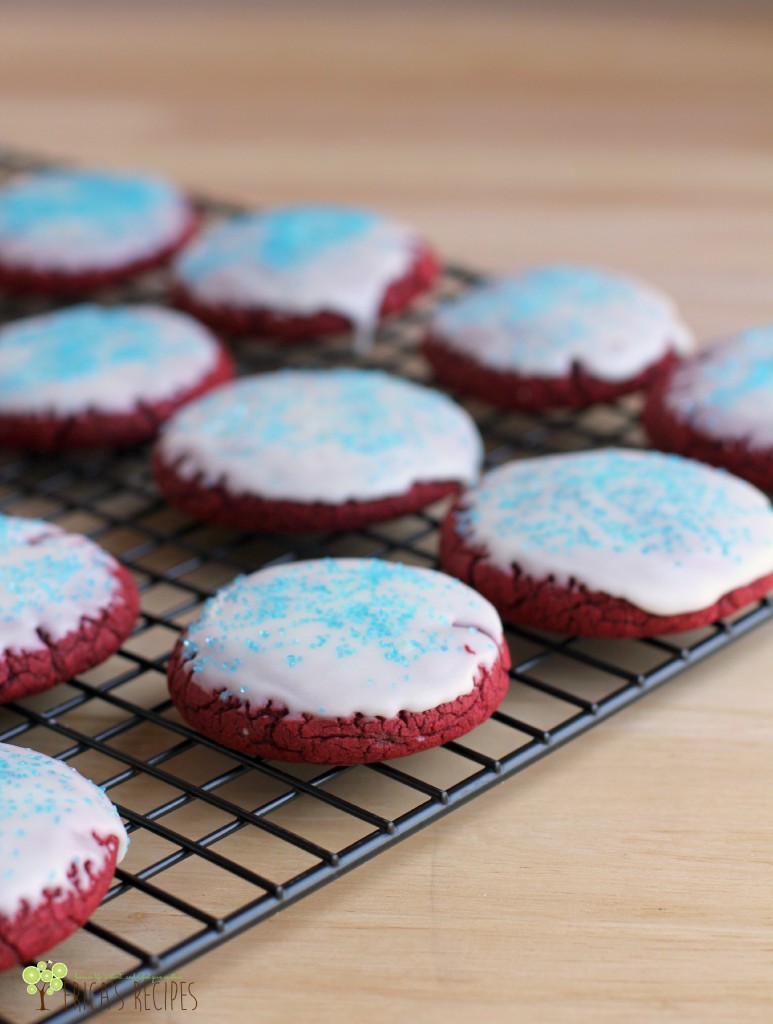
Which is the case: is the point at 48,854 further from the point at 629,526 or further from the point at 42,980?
the point at 629,526

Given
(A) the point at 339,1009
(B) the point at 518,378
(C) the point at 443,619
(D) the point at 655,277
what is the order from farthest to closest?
1. (D) the point at 655,277
2. (B) the point at 518,378
3. (C) the point at 443,619
4. (A) the point at 339,1009

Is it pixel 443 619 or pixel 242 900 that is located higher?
pixel 443 619

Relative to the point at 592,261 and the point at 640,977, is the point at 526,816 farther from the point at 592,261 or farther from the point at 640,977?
the point at 592,261

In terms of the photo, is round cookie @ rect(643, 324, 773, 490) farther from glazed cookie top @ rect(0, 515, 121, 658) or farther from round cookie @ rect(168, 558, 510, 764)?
glazed cookie top @ rect(0, 515, 121, 658)

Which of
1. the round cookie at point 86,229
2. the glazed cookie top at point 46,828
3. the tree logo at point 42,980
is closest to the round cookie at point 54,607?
the glazed cookie top at point 46,828

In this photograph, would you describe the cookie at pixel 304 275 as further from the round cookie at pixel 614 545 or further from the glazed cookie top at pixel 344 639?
the glazed cookie top at pixel 344 639

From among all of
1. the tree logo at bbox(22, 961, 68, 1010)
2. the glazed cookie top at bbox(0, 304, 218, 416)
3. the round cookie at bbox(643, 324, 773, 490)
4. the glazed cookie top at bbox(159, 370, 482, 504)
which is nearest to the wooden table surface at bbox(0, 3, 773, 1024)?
the tree logo at bbox(22, 961, 68, 1010)

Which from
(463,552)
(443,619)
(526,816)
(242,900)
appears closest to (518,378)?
(463,552)
